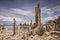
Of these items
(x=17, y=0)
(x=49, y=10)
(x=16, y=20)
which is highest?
(x=17, y=0)

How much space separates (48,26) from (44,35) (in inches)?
13.2

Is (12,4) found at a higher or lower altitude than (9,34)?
higher

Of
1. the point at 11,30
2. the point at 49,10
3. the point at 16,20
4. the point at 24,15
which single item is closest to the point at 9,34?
the point at 11,30

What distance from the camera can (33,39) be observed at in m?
4.60

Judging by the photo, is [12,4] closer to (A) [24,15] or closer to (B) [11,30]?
(A) [24,15]

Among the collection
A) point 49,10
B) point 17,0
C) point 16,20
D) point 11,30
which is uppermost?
point 17,0

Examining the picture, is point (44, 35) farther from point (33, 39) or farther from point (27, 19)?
point (27, 19)

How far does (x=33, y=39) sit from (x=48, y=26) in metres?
0.67

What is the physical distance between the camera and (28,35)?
4.65m

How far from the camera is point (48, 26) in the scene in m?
4.60

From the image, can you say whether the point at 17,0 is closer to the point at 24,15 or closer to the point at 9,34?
the point at 24,15

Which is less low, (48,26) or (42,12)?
(42,12)

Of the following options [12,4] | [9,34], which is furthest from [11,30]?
[12,4]

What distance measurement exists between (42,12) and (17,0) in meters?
0.99
